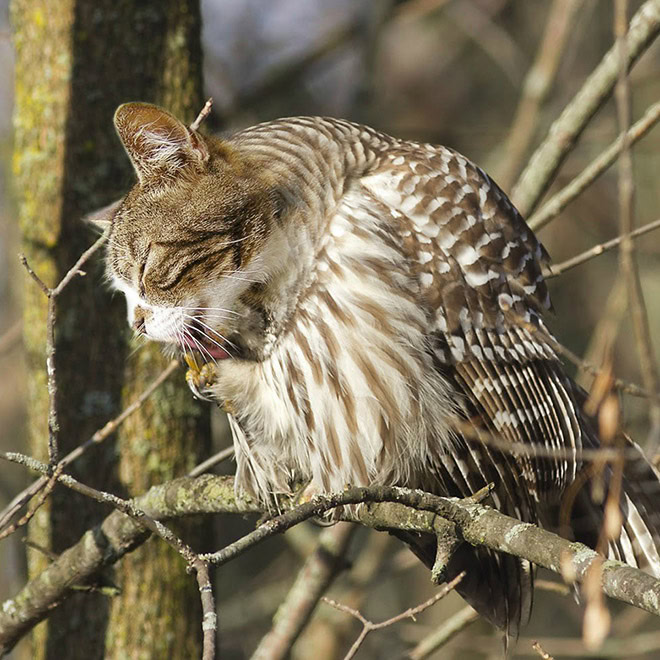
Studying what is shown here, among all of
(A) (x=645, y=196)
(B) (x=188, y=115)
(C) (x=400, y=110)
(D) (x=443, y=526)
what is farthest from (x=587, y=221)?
(D) (x=443, y=526)

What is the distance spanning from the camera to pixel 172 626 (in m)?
3.97

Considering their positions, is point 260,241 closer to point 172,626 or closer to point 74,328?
point 74,328

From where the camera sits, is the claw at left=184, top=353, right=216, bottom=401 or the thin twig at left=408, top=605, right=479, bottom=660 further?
the thin twig at left=408, top=605, right=479, bottom=660

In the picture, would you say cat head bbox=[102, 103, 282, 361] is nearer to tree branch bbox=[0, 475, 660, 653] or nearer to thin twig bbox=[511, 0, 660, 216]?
tree branch bbox=[0, 475, 660, 653]

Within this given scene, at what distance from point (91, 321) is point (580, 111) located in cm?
201

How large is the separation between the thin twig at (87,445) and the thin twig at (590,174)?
1.53 meters

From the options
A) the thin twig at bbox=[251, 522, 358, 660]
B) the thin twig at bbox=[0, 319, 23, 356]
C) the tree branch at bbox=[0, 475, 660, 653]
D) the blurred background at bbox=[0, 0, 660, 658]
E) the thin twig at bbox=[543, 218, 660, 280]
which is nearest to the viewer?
the tree branch at bbox=[0, 475, 660, 653]

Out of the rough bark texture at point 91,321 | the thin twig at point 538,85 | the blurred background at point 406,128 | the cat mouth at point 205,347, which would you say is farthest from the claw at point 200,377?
the thin twig at point 538,85

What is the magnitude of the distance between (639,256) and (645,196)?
2.31m

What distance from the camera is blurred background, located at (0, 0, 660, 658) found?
6316mm

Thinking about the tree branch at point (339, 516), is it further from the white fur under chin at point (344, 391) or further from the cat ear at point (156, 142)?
the cat ear at point (156, 142)

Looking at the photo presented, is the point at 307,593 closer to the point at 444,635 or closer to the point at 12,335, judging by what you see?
the point at 444,635

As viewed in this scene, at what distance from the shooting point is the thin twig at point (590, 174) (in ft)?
12.3

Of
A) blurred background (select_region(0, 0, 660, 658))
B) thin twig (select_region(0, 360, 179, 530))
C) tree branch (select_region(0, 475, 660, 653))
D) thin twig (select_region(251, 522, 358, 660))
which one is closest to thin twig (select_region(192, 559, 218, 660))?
tree branch (select_region(0, 475, 660, 653))
